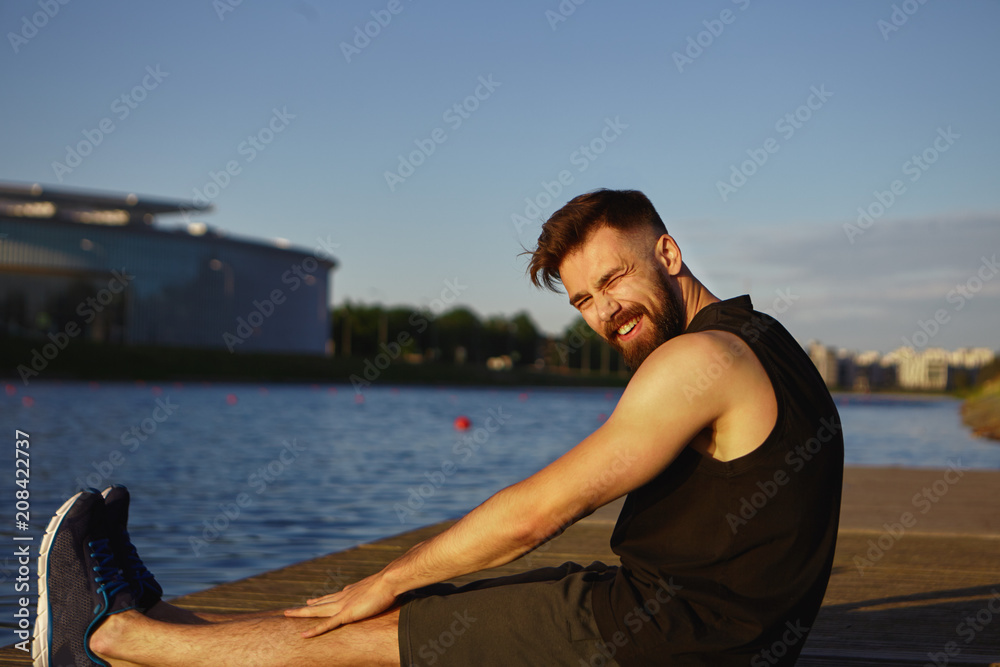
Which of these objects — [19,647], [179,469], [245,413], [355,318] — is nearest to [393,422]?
[245,413]

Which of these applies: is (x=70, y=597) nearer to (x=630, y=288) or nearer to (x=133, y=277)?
(x=630, y=288)

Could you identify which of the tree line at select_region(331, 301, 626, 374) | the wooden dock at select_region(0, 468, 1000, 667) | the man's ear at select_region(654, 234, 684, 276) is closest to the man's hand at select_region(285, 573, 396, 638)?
the man's ear at select_region(654, 234, 684, 276)

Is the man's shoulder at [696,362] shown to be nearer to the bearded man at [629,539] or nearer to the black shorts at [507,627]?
the bearded man at [629,539]

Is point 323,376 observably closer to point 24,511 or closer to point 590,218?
point 24,511

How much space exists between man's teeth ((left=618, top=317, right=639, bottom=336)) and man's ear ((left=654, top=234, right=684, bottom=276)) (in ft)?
0.44

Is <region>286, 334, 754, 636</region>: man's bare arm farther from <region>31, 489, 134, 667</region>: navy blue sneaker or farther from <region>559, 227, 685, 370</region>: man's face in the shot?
<region>31, 489, 134, 667</region>: navy blue sneaker

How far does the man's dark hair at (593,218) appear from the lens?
212 cm

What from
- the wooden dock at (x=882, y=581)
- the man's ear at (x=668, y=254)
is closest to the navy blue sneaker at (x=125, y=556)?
the wooden dock at (x=882, y=581)

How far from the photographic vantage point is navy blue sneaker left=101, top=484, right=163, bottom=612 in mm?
2297

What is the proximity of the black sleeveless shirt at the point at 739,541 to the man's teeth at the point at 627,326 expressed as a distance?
203 millimetres

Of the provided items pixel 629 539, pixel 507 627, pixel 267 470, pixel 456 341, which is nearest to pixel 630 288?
pixel 629 539

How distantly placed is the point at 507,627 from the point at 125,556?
981 mm

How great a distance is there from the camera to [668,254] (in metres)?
2.12

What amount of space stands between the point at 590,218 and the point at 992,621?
2536 mm
